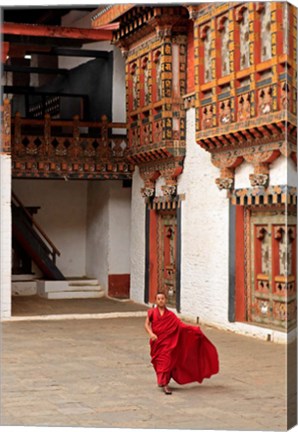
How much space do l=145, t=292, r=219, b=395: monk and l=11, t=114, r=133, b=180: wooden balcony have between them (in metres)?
7.76

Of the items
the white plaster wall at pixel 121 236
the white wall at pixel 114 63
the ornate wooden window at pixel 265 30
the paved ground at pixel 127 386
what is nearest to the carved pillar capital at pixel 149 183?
the white plaster wall at pixel 121 236

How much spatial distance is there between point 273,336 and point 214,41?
334 cm

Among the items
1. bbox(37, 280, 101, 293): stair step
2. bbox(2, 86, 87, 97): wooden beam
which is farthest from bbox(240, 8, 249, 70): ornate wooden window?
bbox(37, 280, 101, 293): stair step

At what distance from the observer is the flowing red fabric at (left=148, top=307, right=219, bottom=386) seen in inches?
363

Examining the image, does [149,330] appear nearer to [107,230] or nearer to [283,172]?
[283,172]

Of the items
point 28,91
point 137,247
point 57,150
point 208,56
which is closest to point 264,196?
point 137,247

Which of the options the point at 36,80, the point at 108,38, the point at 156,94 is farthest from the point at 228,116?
the point at 36,80

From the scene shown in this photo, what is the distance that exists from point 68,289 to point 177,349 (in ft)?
13.6

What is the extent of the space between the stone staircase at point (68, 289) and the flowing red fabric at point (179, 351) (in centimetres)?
276

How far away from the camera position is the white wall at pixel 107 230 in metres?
11.4

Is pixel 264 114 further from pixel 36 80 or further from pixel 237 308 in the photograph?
pixel 36 80

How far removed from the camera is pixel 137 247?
1097 centimetres

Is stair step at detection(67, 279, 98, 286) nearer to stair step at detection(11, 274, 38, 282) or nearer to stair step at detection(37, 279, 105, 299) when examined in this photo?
stair step at detection(37, 279, 105, 299)

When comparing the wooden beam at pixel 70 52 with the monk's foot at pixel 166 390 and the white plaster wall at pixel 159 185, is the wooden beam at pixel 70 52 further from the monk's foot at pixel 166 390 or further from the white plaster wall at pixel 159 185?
the monk's foot at pixel 166 390
